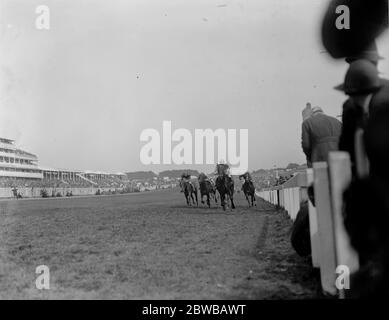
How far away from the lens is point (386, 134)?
9.18 ft

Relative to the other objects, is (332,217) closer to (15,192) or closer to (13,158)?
(13,158)

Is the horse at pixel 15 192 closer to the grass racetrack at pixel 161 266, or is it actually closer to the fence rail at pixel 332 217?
the grass racetrack at pixel 161 266

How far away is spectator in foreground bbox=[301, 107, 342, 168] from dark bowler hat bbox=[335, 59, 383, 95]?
1558 millimetres

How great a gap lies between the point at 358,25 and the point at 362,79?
3.16 feet

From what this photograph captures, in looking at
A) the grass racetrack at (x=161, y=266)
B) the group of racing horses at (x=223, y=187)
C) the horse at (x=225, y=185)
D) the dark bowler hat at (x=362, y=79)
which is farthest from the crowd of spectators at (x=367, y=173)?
the horse at (x=225, y=185)

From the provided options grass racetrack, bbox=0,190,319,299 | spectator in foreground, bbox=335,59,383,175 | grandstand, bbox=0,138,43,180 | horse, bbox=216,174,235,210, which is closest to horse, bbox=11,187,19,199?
grandstand, bbox=0,138,43,180

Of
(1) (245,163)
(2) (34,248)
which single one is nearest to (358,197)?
(1) (245,163)

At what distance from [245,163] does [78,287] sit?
Result: 6.48 ft

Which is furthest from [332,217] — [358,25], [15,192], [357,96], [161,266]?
[15,192]

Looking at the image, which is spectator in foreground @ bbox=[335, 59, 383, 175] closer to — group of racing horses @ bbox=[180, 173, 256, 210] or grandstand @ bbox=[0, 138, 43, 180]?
grandstand @ bbox=[0, 138, 43, 180]

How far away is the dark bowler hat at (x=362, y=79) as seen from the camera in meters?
3.13

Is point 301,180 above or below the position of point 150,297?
above

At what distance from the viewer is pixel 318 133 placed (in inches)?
194
